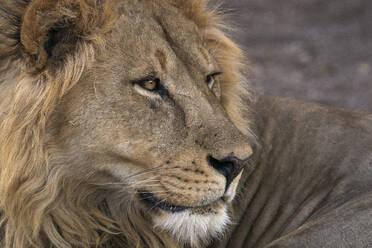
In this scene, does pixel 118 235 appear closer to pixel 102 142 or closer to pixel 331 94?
pixel 102 142

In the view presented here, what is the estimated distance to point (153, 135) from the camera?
2.95 m

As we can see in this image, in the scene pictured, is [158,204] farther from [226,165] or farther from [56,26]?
[56,26]

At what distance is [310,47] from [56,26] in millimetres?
6257

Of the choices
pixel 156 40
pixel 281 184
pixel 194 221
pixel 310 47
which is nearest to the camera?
pixel 194 221

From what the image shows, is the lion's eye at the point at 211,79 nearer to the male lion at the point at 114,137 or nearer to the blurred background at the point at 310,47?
the male lion at the point at 114,137

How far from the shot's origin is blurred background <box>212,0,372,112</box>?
735 centimetres

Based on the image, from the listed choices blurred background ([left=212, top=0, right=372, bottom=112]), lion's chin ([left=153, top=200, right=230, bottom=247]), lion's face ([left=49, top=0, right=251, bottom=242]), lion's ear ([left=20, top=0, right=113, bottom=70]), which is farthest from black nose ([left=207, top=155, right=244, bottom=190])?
blurred background ([left=212, top=0, right=372, bottom=112])

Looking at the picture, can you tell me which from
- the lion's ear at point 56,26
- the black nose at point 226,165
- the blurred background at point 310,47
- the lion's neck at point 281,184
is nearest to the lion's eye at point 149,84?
the lion's ear at point 56,26

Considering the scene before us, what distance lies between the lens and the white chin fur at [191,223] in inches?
117

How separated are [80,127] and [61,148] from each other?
0.43 feet

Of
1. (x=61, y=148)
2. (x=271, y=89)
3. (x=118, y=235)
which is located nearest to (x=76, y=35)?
(x=61, y=148)

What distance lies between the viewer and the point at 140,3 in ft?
10.5

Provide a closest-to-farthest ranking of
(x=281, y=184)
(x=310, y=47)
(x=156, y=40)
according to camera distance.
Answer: (x=156, y=40)
(x=281, y=184)
(x=310, y=47)

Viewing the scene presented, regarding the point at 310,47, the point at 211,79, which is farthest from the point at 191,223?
the point at 310,47
